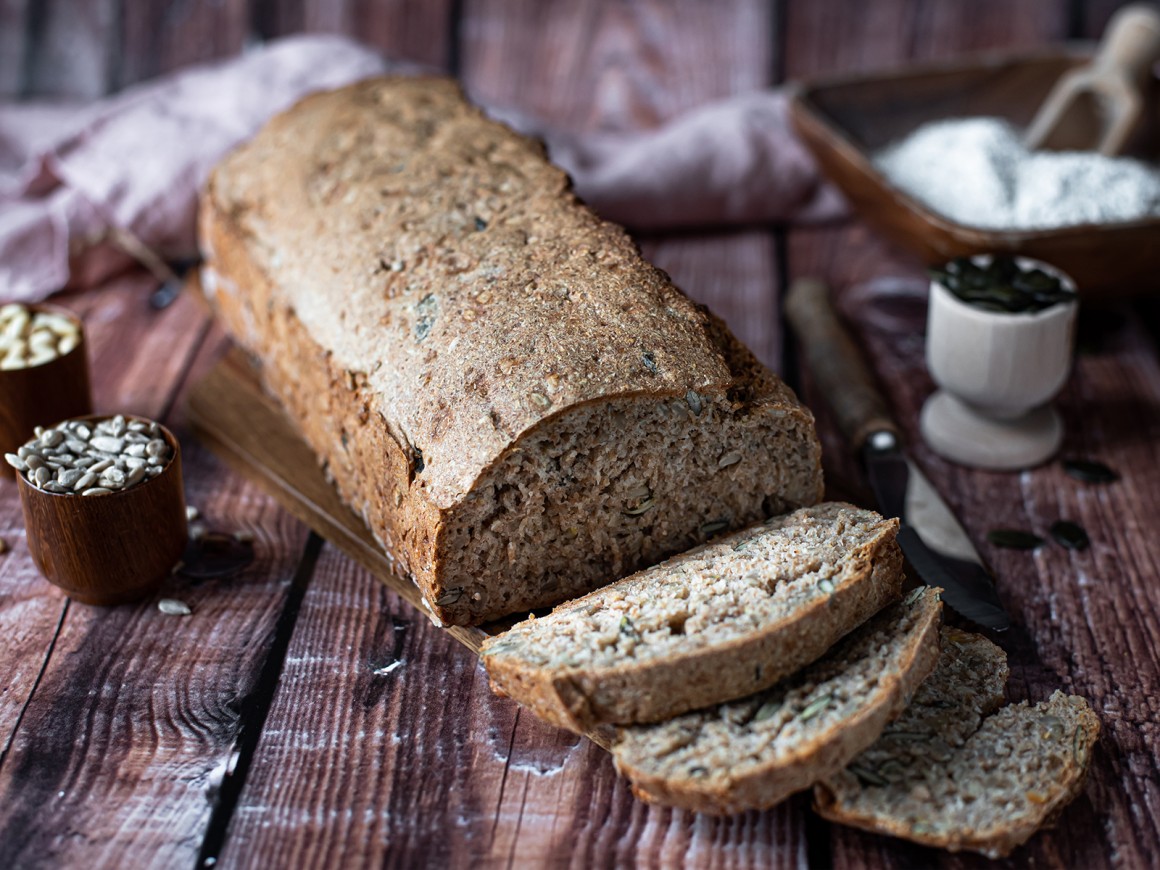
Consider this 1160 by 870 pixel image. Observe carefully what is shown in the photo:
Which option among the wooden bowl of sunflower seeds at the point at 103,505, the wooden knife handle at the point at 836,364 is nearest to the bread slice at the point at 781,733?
the wooden knife handle at the point at 836,364

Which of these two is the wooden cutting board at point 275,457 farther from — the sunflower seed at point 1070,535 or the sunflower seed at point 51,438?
the sunflower seed at point 1070,535

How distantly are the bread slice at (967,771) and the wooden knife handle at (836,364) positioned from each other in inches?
37.1

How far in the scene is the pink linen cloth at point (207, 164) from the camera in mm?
3945

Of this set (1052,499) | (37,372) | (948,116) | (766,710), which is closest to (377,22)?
(948,116)

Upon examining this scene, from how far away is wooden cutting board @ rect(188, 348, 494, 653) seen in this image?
9.29 feet

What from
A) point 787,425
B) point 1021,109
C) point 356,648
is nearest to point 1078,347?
point 1021,109

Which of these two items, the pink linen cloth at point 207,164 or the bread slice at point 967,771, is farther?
the pink linen cloth at point 207,164

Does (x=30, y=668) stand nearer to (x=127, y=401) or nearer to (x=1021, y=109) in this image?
(x=127, y=401)

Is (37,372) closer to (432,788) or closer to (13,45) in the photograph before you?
(432,788)

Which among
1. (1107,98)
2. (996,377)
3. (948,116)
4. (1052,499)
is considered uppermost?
(1107,98)

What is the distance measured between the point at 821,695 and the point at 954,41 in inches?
126

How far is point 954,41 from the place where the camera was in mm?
4609

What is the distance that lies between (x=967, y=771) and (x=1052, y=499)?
1143 mm

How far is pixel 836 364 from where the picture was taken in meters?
3.37
